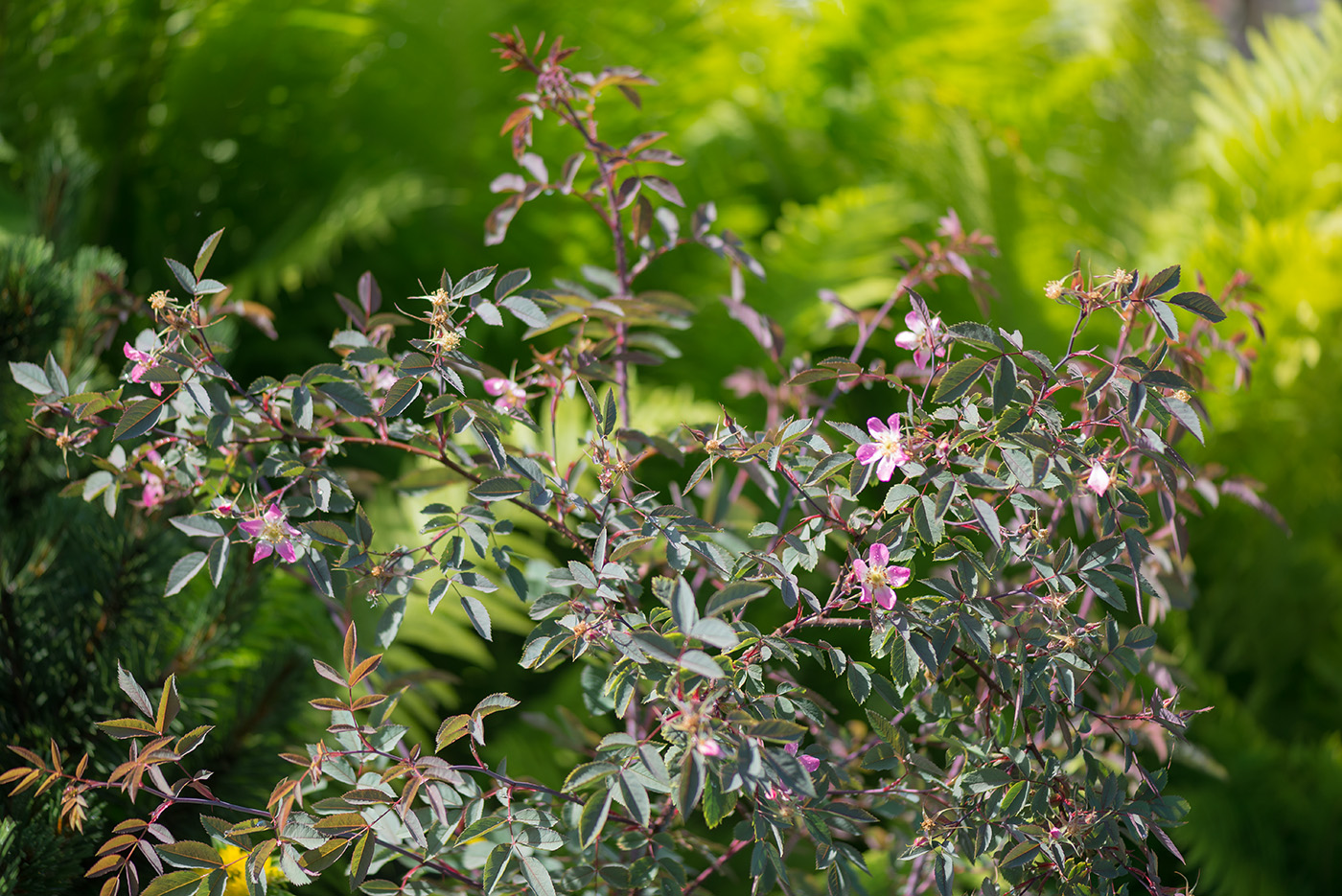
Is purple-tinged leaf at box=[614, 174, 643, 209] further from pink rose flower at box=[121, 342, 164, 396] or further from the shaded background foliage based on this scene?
the shaded background foliage

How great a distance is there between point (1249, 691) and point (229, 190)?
1.88 meters

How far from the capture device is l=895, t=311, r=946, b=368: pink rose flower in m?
0.49

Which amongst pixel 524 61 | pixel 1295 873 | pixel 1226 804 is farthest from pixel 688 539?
pixel 1295 873

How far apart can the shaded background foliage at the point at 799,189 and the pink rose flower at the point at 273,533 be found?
1.15 feet

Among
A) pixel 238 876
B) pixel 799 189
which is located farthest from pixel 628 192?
pixel 799 189

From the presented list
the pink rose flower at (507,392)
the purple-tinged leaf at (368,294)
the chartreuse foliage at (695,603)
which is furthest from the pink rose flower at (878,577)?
the purple-tinged leaf at (368,294)

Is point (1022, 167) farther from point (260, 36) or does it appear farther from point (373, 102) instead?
point (260, 36)

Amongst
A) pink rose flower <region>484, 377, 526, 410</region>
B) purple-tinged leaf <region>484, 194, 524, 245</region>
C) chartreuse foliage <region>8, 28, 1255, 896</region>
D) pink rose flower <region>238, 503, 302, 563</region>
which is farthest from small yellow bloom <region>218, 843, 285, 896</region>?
purple-tinged leaf <region>484, 194, 524, 245</region>

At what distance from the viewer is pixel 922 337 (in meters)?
0.50

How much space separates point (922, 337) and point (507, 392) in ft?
0.81

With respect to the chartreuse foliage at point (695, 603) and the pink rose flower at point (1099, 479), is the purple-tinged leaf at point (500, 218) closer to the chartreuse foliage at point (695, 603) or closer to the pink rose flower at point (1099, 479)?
the chartreuse foliage at point (695, 603)

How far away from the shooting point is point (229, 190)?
4.81 ft

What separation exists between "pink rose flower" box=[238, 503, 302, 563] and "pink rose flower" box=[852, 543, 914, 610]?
29 centimetres

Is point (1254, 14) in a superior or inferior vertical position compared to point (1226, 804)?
superior
